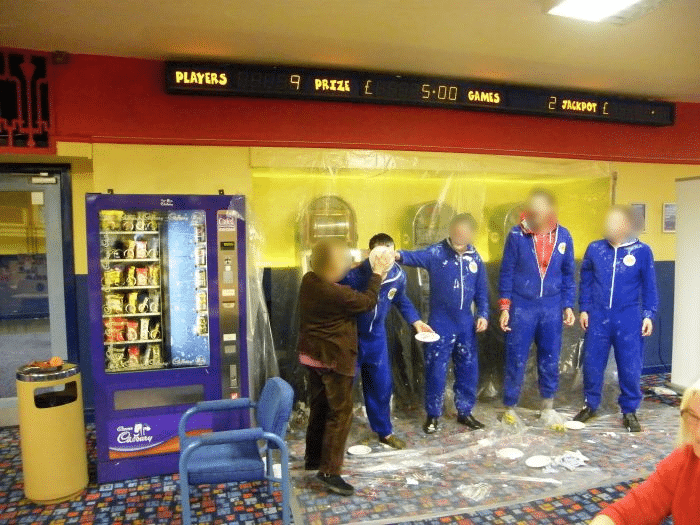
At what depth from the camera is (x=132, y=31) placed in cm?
313

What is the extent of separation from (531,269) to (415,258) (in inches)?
34.1

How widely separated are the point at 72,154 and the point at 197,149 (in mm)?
800

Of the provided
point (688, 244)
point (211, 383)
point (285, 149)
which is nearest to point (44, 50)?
point (285, 149)

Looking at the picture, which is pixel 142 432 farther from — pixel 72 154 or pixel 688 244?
pixel 688 244

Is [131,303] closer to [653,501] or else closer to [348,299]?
[348,299]

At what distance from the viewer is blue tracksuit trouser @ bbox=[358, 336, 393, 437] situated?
3.37 m

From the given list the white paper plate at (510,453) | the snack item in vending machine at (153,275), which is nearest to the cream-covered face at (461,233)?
the white paper plate at (510,453)

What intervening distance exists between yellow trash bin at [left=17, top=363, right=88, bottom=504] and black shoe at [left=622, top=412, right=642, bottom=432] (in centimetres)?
358

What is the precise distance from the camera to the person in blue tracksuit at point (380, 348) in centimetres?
337

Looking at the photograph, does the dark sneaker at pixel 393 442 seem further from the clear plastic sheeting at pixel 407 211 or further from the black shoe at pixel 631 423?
the black shoe at pixel 631 423

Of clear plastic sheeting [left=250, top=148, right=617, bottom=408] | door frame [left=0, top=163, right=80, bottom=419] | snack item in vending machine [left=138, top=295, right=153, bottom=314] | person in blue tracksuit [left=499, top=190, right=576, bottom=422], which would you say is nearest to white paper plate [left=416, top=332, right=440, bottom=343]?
clear plastic sheeting [left=250, top=148, right=617, bottom=408]

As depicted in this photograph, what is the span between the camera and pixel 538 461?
10.5ft

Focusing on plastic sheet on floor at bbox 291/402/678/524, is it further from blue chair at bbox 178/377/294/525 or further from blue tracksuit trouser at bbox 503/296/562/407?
blue chair at bbox 178/377/294/525

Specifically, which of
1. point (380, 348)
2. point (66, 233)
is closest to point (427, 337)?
point (380, 348)
